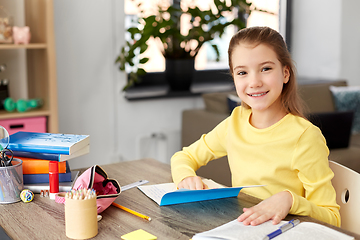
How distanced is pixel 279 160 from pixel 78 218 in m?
0.58

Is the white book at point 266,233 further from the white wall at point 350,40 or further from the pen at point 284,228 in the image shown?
the white wall at point 350,40

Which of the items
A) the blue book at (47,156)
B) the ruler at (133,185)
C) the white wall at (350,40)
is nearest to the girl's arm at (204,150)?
the ruler at (133,185)

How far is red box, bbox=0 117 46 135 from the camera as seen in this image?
2257 mm

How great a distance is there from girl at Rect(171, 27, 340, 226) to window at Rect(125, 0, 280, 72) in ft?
6.06

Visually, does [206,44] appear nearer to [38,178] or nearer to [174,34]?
[174,34]

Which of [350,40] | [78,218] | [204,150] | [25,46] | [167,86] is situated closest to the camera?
[78,218]

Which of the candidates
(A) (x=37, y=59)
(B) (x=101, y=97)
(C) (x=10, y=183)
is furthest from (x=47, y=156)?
(B) (x=101, y=97)

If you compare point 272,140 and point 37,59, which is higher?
point 37,59

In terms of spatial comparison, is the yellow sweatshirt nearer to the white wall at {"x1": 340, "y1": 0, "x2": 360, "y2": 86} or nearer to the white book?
the white book

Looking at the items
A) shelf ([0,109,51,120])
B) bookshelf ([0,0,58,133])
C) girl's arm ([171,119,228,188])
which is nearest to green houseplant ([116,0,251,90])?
bookshelf ([0,0,58,133])

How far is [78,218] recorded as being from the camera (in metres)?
0.84

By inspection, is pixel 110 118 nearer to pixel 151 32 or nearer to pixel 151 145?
pixel 151 145

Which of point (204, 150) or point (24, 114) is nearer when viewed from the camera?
point (204, 150)

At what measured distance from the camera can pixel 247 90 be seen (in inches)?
45.8
